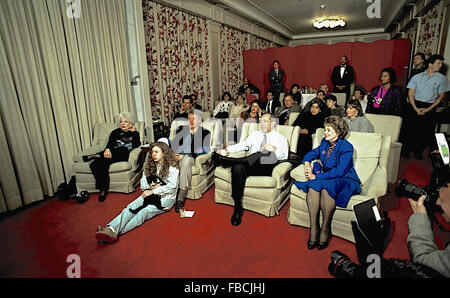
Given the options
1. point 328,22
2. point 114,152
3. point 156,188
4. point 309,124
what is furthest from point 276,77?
point 156,188

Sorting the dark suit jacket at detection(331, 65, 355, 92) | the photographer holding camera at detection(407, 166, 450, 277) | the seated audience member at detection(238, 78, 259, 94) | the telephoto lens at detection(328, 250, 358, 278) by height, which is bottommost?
the telephoto lens at detection(328, 250, 358, 278)

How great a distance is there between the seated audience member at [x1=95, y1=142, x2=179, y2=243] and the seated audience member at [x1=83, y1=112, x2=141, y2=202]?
2.54 ft

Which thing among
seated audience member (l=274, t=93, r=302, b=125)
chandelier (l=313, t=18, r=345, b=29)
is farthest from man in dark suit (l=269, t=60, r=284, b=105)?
seated audience member (l=274, t=93, r=302, b=125)

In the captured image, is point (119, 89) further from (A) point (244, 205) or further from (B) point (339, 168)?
(B) point (339, 168)

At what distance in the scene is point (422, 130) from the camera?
3982mm

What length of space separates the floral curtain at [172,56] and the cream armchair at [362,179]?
293 cm

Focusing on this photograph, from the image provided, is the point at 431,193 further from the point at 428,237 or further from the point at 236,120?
the point at 236,120

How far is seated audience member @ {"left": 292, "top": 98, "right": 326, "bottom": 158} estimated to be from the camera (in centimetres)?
379

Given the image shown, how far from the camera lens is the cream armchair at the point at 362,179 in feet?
7.41

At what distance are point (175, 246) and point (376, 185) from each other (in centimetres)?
183

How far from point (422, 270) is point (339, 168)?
3.63 ft

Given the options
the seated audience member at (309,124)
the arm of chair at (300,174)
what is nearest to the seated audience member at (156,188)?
the arm of chair at (300,174)

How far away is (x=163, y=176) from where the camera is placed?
2.70m

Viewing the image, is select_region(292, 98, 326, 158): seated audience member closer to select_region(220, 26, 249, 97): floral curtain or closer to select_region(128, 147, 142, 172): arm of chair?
select_region(128, 147, 142, 172): arm of chair
